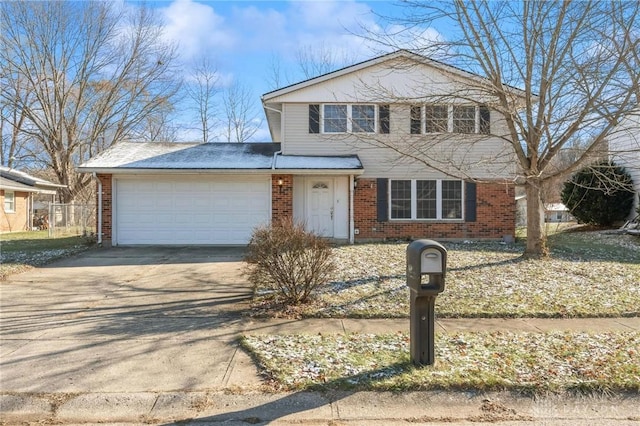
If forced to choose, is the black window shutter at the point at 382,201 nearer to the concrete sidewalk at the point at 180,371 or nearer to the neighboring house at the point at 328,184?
the neighboring house at the point at 328,184

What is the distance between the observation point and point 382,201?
14922 millimetres

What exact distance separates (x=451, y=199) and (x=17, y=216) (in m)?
23.3

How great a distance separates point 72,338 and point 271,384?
2.81 m


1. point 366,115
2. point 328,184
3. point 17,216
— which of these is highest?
point 366,115

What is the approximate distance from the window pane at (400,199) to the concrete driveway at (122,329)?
6.91 m

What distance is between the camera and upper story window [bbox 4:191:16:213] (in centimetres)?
2345

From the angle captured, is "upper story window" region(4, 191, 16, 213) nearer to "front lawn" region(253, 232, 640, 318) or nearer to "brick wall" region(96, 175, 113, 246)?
"brick wall" region(96, 175, 113, 246)

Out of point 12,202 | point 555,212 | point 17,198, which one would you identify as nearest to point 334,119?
point 12,202

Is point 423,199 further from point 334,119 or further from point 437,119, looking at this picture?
point 437,119

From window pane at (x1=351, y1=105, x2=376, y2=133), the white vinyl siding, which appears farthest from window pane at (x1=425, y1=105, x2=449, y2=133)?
window pane at (x1=351, y1=105, x2=376, y2=133)

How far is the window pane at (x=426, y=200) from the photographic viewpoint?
1497 centimetres

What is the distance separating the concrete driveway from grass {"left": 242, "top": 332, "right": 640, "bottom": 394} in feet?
1.65

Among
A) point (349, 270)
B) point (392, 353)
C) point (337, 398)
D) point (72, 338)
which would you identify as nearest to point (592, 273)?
point (349, 270)

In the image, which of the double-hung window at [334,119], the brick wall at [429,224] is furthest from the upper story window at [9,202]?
the brick wall at [429,224]
